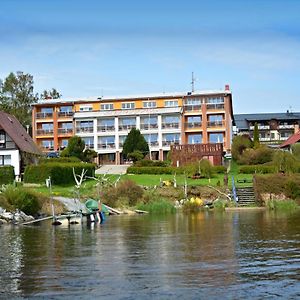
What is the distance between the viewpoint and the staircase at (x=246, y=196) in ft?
181

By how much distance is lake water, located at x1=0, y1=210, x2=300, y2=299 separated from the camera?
17.7 metres

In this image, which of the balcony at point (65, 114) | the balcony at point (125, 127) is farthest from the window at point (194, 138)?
the balcony at point (65, 114)

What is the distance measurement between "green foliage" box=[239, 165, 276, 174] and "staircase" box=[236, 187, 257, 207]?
8997 millimetres

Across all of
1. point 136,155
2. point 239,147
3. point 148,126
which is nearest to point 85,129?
point 148,126

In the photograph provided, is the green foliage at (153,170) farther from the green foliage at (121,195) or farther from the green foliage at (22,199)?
the green foliage at (22,199)

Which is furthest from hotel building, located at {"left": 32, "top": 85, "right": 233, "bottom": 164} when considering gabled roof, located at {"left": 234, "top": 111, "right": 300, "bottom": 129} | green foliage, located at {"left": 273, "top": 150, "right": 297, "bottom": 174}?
gabled roof, located at {"left": 234, "top": 111, "right": 300, "bottom": 129}

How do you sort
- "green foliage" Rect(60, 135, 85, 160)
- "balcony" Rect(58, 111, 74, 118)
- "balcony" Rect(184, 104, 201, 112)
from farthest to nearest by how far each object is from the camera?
"balcony" Rect(58, 111, 74, 118) < "balcony" Rect(184, 104, 201, 112) < "green foliage" Rect(60, 135, 85, 160)

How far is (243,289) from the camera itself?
17.7 metres

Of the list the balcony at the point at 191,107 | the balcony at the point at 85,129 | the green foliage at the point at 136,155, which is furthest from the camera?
the balcony at the point at 85,129

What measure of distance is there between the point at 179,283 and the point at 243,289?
76.3 inches

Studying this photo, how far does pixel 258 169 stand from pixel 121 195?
2016 cm

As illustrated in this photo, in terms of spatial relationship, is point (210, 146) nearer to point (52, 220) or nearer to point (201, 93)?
point (201, 93)

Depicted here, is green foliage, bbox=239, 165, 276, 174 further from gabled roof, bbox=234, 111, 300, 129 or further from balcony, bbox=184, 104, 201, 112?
gabled roof, bbox=234, 111, 300, 129

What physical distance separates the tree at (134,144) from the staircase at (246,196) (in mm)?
30681
